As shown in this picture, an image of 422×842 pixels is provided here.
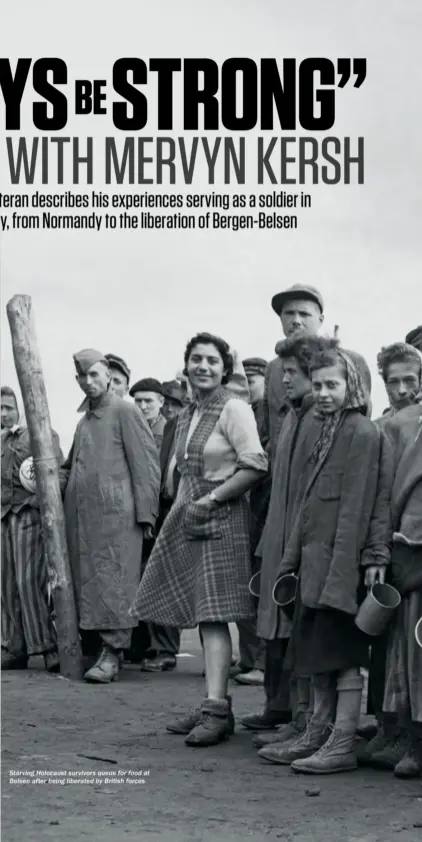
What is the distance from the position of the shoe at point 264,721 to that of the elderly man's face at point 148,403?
14.8ft

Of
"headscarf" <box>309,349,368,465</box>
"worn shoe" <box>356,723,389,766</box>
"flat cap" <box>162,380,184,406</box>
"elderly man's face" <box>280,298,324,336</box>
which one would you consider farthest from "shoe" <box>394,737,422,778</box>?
"flat cap" <box>162,380,184,406</box>

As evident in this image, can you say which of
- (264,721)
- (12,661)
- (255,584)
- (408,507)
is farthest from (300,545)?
(12,661)

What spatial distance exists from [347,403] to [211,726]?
1694 mm

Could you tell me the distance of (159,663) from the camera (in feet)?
34.2

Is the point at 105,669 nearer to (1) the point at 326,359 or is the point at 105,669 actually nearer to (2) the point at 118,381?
(2) the point at 118,381

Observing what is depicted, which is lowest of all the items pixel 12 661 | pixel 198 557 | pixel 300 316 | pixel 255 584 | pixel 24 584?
pixel 12 661

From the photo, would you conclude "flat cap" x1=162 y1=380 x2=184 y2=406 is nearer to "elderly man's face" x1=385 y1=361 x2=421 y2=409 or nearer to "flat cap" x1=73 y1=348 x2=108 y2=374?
"flat cap" x1=73 y1=348 x2=108 y2=374

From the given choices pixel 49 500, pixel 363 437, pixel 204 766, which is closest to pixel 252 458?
pixel 363 437

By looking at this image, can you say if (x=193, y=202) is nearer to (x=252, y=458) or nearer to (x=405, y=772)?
(x=252, y=458)

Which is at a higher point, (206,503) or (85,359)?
(85,359)

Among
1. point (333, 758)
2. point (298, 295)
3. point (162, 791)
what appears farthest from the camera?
point (298, 295)

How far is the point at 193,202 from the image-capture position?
6.91 metres

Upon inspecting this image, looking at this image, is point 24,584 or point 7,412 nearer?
point 24,584

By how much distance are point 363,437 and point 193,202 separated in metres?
1.40
